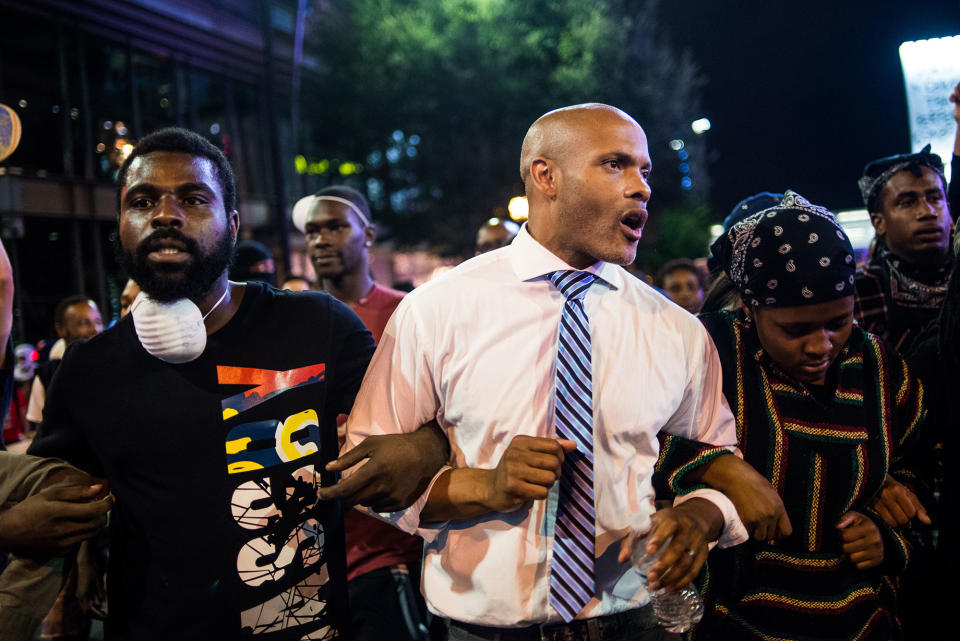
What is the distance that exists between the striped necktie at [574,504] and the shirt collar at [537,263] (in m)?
0.34

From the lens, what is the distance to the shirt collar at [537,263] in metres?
2.20

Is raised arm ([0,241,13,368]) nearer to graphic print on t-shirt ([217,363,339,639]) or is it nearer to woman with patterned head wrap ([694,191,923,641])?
graphic print on t-shirt ([217,363,339,639])

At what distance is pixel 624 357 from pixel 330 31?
20.8 metres

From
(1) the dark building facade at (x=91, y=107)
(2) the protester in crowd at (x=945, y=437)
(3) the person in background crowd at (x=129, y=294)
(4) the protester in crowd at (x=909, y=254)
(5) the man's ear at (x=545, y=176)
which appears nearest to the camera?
(5) the man's ear at (x=545, y=176)

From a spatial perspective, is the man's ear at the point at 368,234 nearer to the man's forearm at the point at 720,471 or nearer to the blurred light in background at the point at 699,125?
the man's forearm at the point at 720,471

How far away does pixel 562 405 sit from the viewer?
1992mm

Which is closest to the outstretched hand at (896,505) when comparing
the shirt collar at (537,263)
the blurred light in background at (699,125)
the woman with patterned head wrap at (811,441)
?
the woman with patterned head wrap at (811,441)

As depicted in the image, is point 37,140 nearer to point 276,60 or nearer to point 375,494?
point 276,60

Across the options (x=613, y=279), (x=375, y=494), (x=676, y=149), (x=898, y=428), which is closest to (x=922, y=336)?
(x=898, y=428)

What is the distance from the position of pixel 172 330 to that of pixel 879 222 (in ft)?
11.6

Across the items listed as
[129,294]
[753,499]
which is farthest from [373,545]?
[129,294]

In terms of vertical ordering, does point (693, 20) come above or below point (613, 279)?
above

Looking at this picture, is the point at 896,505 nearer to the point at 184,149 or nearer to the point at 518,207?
the point at 184,149

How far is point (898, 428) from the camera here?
2.31 metres
